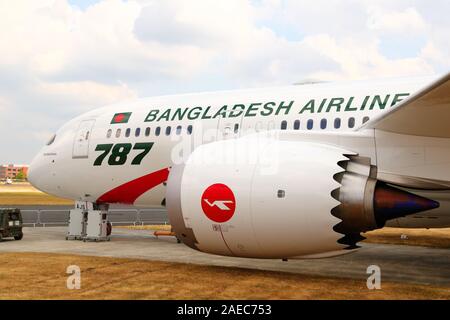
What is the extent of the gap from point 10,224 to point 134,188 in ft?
15.3

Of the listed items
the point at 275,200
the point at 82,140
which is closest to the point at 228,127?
the point at 275,200

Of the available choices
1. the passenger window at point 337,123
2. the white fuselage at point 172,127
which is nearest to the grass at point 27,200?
the white fuselage at point 172,127

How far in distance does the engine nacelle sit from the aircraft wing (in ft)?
2.37

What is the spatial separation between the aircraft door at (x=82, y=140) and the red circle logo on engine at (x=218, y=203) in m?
7.88

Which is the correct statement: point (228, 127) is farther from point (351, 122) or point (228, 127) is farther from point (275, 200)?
point (275, 200)

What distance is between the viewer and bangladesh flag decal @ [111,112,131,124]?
14.5 meters

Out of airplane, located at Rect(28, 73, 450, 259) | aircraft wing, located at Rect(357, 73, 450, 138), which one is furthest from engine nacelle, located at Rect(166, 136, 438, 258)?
aircraft wing, located at Rect(357, 73, 450, 138)

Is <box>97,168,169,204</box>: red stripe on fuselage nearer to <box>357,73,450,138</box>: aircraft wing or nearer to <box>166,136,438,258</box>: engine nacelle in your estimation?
<box>166,136,438,258</box>: engine nacelle

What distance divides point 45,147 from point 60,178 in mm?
1472

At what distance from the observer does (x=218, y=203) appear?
7.89 meters

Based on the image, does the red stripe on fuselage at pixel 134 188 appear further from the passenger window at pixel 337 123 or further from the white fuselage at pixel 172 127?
the passenger window at pixel 337 123
